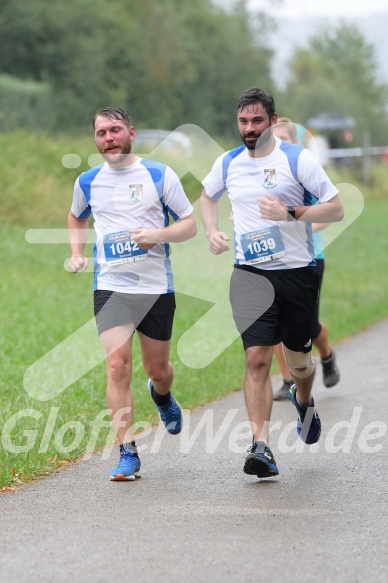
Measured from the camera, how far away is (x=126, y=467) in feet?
23.6

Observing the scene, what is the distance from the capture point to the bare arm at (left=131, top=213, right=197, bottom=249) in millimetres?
7211

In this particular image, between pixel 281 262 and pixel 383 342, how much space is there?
23.5 feet

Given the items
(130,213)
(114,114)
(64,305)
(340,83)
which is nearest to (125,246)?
(130,213)

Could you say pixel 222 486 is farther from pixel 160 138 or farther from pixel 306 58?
pixel 306 58

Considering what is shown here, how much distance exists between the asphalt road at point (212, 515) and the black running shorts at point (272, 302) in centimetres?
82

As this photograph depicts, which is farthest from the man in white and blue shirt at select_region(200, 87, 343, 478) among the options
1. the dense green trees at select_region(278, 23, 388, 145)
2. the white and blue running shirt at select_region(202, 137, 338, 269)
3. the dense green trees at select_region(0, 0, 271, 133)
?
the dense green trees at select_region(278, 23, 388, 145)

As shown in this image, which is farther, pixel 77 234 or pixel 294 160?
pixel 77 234

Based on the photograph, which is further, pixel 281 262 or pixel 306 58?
pixel 306 58

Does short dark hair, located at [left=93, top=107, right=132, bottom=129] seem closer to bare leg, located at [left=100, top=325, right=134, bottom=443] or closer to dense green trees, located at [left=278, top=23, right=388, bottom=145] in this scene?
bare leg, located at [left=100, top=325, right=134, bottom=443]

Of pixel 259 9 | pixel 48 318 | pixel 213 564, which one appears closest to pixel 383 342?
pixel 48 318

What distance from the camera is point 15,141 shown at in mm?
24516

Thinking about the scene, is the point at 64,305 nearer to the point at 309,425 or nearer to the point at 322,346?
the point at 322,346

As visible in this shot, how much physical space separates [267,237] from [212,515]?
1805 mm

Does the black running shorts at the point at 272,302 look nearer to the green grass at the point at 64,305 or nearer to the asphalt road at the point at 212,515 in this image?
the asphalt road at the point at 212,515
